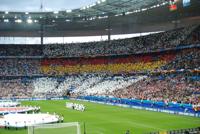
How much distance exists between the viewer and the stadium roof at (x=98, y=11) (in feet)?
225

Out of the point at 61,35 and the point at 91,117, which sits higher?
the point at 61,35

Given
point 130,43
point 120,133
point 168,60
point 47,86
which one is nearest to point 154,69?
point 168,60

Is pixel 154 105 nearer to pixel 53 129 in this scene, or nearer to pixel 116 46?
pixel 53 129

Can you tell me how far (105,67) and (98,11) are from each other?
14711 millimetres

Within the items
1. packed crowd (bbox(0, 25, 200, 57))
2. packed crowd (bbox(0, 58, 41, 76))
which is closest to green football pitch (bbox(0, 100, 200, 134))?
packed crowd (bbox(0, 25, 200, 57))

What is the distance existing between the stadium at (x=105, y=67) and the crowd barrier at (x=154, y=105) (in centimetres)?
14

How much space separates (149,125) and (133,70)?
4126cm

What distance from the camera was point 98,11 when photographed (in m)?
79.2

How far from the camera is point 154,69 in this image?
72.0 meters

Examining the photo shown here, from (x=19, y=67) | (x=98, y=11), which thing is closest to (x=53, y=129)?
(x=98, y=11)

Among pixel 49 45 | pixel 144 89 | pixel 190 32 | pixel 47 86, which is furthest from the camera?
pixel 49 45

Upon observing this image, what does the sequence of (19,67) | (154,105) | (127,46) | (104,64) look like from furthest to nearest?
(19,67), (104,64), (127,46), (154,105)

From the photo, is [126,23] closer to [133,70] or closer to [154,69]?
[133,70]

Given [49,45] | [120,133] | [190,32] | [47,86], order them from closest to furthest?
1. [120,133]
2. [190,32]
3. [47,86]
4. [49,45]
